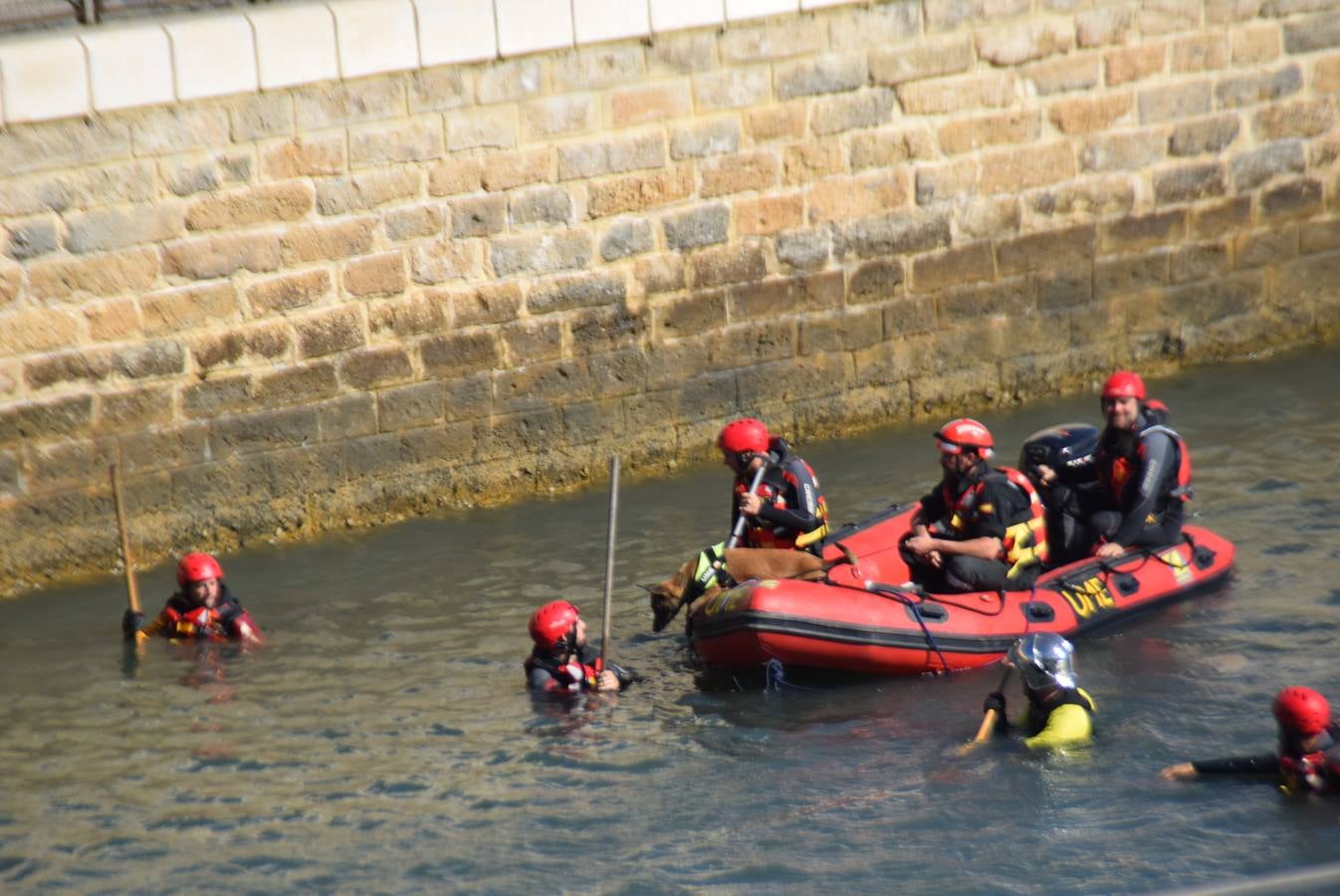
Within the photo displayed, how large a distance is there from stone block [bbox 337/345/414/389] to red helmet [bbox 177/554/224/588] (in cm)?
173

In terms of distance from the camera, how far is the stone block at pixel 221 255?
10.7 m

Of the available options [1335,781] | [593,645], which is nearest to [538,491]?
[593,645]

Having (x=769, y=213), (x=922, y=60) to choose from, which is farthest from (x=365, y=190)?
(x=922, y=60)

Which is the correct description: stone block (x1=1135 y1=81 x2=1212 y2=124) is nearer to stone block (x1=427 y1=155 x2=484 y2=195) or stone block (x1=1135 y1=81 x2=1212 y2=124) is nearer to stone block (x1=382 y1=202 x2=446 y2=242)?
stone block (x1=427 y1=155 x2=484 y2=195)

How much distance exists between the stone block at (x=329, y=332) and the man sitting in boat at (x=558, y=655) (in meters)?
2.92

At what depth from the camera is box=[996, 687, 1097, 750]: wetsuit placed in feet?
26.5

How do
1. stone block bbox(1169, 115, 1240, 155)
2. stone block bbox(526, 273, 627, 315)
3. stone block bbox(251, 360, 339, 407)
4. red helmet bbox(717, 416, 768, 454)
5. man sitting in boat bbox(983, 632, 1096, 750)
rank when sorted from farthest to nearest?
stone block bbox(1169, 115, 1240, 155) < stone block bbox(526, 273, 627, 315) < stone block bbox(251, 360, 339, 407) < red helmet bbox(717, 416, 768, 454) < man sitting in boat bbox(983, 632, 1096, 750)

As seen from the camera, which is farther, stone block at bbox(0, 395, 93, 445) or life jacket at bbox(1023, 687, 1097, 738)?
stone block at bbox(0, 395, 93, 445)

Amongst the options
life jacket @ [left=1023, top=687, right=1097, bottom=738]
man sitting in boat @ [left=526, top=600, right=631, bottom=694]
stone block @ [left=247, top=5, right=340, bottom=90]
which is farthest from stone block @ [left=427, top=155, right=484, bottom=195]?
life jacket @ [left=1023, top=687, right=1097, bottom=738]

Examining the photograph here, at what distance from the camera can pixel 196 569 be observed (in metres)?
9.90

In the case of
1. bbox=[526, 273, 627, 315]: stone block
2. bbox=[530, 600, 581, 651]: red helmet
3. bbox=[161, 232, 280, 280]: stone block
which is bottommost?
bbox=[530, 600, 581, 651]: red helmet

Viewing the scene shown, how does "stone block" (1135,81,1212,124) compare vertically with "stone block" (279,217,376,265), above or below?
above

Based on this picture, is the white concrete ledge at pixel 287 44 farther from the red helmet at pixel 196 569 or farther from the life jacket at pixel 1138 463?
the life jacket at pixel 1138 463

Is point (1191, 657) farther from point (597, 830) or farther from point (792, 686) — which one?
point (597, 830)
